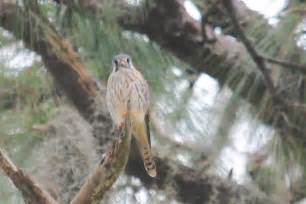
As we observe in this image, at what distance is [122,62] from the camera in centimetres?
195

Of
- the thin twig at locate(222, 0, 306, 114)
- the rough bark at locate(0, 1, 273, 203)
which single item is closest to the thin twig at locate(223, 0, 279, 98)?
the thin twig at locate(222, 0, 306, 114)

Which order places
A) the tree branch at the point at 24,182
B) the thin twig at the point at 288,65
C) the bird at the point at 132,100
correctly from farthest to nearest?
the bird at the point at 132,100, the thin twig at the point at 288,65, the tree branch at the point at 24,182

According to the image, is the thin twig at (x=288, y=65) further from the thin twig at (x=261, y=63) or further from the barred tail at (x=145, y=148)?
the barred tail at (x=145, y=148)

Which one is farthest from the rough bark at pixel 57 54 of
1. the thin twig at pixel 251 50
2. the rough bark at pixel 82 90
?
the thin twig at pixel 251 50

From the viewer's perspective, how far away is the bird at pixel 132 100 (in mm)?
1835

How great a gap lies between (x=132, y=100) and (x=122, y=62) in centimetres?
13

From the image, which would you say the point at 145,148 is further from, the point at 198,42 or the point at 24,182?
the point at 24,182

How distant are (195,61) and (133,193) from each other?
331mm

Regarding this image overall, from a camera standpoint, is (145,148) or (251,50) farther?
(145,148)

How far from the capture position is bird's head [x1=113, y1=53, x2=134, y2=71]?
1948 millimetres

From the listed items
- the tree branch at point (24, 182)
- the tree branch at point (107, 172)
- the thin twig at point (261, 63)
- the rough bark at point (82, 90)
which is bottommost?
the rough bark at point (82, 90)

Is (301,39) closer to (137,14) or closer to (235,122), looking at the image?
(235,122)

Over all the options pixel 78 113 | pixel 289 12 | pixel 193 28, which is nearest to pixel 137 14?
pixel 193 28

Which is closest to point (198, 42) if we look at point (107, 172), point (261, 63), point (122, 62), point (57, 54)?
point (122, 62)
